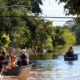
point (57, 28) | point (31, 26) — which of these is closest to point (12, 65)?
point (31, 26)

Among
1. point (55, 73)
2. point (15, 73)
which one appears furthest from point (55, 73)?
point (15, 73)

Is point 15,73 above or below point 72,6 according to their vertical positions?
below

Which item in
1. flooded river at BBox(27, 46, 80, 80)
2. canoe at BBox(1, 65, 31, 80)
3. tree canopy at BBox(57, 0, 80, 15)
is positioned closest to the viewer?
tree canopy at BBox(57, 0, 80, 15)

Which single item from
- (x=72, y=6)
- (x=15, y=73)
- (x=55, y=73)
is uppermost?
(x=72, y=6)

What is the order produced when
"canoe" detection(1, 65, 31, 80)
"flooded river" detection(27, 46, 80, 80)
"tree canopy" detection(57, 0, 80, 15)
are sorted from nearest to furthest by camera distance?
"tree canopy" detection(57, 0, 80, 15) → "flooded river" detection(27, 46, 80, 80) → "canoe" detection(1, 65, 31, 80)

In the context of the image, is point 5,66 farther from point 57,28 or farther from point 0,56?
point 57,28

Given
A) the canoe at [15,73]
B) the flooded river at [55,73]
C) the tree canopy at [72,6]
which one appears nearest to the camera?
the tree canopy at [72,6]

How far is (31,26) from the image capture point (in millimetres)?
77438

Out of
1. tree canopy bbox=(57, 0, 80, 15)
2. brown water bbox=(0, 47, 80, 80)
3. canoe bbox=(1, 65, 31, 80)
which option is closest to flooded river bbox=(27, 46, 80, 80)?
brown water bbox=(0, 47, 80, 80)

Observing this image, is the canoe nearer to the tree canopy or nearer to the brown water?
the brown water

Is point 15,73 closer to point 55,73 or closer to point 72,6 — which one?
point 55,73

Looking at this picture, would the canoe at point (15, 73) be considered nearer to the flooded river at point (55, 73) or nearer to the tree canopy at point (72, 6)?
the flooded river at point (55, 73)

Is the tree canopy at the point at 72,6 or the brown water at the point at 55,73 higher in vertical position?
the tree canopy at the point at 72,6

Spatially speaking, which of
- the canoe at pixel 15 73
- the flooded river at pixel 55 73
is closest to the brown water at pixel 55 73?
the flooded river at pixel 55 73
